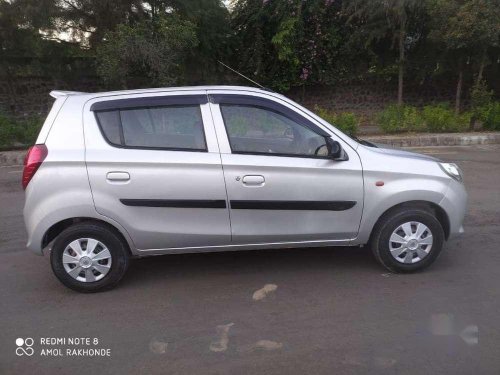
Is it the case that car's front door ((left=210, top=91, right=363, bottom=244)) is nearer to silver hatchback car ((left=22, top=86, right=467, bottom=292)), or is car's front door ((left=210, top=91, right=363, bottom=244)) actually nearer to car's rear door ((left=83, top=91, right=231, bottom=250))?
silver hatchback car ((left=22, top=86, right=467, bottom=292))

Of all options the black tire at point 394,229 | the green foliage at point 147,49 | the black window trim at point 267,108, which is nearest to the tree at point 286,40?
the green foliage at point 147,49

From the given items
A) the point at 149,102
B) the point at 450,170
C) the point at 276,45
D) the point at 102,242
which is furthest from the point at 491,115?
the point at 102,242

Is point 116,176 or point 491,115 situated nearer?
point 116,176

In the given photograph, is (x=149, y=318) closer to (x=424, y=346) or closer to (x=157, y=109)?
(x=157, y=109)

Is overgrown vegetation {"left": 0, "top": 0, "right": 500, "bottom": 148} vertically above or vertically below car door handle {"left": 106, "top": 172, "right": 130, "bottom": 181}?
above

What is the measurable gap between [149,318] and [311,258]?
1830 mm

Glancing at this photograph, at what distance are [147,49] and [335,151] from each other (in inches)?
425

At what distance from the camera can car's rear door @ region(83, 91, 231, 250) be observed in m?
3.97

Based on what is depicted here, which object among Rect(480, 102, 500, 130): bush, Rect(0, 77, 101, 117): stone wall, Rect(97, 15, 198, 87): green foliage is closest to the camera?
Rect(97, 15, 198, 87): green foliage

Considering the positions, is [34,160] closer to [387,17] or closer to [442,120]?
[442,120]

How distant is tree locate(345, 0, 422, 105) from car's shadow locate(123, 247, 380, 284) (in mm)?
13265

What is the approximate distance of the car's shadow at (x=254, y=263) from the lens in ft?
15.0

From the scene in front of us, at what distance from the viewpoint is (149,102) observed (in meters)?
4.15

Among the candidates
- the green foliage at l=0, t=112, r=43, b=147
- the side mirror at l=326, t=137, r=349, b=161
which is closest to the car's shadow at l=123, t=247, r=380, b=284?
the side mirror at l=326, t=137, r=349, b=161
